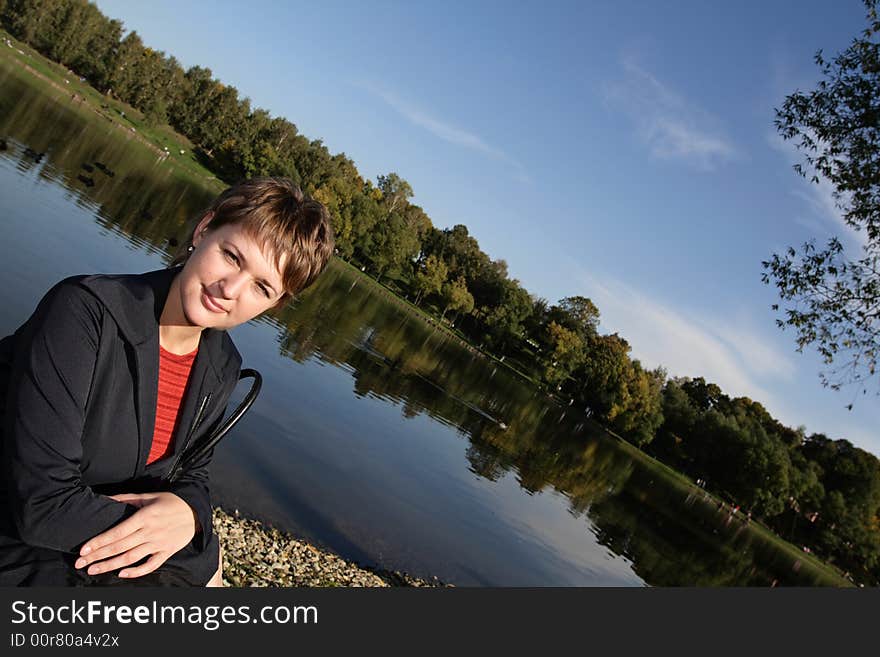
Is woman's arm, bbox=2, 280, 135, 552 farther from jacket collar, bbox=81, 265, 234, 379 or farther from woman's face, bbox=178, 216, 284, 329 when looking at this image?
woman's face, bbox=178, 216, 284, 329

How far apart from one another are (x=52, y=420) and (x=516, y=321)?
400 ft

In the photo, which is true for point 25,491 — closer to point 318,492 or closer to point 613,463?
point 318,492

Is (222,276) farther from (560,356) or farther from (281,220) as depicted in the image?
(560,356)

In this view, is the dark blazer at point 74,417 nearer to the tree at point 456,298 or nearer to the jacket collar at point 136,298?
the jacket collar at point 136,298

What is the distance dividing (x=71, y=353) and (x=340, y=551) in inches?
552

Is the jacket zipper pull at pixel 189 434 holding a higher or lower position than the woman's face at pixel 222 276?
lower

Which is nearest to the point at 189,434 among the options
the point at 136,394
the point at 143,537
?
the point at 136,394

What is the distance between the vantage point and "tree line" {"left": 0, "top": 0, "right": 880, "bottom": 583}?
92750 millimetres

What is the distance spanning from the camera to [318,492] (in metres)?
18.0

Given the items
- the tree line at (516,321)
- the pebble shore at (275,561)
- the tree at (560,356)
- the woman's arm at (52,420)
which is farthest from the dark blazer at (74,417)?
the tree at (560,356)

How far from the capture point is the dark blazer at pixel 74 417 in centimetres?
221

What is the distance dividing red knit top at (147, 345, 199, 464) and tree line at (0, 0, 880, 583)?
103740 mm

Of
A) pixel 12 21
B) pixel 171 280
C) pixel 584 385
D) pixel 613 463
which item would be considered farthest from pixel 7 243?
pixel 12 21

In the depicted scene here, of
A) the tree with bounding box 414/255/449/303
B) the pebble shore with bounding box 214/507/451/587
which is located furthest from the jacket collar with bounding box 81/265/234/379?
the tree with bounding box 414/255/449/303
